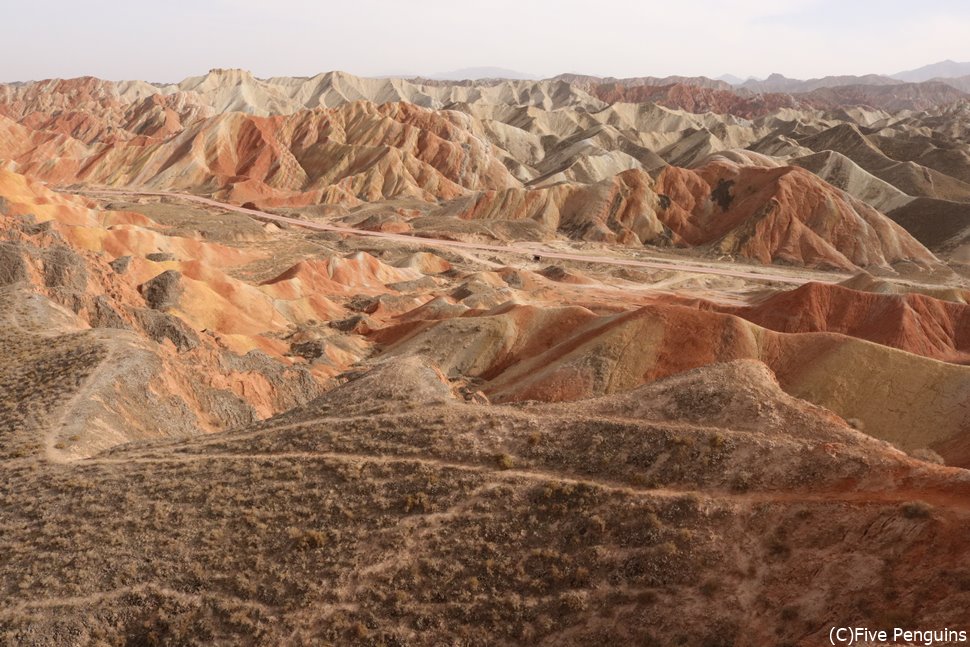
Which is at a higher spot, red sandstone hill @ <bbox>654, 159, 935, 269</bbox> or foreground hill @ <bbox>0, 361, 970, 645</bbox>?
red sandstone hill @ <bbox>654, 159, 935, 269</bbox>

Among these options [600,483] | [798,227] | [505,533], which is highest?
[798,227]

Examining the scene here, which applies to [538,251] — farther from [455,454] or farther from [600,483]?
[600,483]

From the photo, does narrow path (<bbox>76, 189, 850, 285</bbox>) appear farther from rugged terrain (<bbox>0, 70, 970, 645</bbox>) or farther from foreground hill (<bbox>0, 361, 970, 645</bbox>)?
foreground hill (<bbox>0, 361, 970, 645</bbox>)

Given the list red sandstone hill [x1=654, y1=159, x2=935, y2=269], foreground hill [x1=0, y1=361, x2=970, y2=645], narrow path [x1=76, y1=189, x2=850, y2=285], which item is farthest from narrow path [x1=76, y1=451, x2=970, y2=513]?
red sandstone hill [x1=654, y1=159, x2=935, y2=269]

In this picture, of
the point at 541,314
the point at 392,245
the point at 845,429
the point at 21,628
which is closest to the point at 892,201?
the point at 392,245

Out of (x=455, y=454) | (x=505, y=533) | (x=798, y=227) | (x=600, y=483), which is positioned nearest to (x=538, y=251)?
(x=798, y=227)

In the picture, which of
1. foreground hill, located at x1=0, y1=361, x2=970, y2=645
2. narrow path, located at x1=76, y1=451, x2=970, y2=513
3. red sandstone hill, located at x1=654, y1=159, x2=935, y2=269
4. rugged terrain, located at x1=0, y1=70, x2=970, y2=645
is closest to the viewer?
foreground hill, located at x1=0, y1=361, x2=970, y2=645

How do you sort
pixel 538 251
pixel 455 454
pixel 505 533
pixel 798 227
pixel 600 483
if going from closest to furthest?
pixel 505 533
pixel 600 483
pixel 455 454
pixel 798 227
pixel 538 251

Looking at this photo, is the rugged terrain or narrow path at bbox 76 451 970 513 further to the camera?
narrow path at bbox 76 451 970 513

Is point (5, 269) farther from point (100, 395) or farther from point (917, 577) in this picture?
point (917, 577)

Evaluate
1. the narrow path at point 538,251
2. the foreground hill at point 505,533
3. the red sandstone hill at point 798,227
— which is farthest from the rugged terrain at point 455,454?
the red sandstone hill at point 798,227

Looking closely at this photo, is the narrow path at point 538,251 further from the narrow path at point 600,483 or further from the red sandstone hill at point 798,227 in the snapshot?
the narrow path at point 600,483
